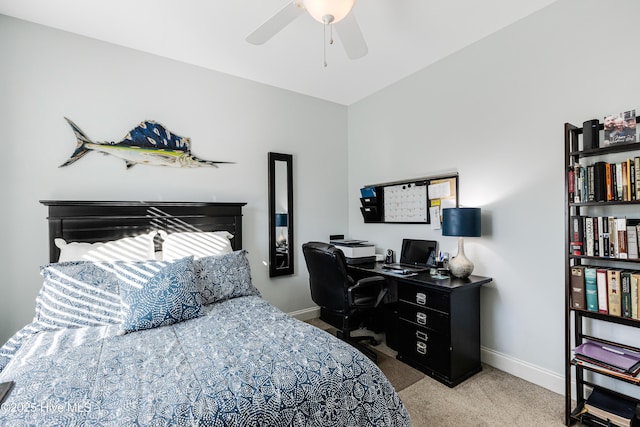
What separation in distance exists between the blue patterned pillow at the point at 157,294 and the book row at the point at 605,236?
7.93 feet

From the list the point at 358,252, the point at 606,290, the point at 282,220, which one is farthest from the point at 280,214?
the point at 606,290

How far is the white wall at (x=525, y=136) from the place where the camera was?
1.99m

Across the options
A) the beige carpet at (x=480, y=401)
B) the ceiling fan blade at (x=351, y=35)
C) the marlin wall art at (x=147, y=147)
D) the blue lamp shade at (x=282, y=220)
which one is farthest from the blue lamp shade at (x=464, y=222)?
the marlin wall art at (x=147, y=147)

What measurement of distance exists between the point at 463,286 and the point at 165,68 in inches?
128

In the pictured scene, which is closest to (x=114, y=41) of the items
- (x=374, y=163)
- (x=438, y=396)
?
(x=374, y=163)

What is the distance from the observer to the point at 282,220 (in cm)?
349

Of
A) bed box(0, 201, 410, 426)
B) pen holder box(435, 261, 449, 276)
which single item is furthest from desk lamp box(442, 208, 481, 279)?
bed box(0, 201, 410, 426)

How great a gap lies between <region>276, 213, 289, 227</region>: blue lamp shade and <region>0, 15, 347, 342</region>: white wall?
0.49ft

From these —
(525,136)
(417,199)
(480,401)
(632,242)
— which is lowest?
(480,401)

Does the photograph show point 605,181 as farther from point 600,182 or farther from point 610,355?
point 610,355

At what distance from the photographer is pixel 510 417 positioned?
1894 millimetres

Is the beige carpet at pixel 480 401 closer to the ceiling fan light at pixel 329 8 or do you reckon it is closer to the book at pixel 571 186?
the book at pixel 571 186

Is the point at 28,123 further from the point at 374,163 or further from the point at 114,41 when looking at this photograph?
the point at 374,163

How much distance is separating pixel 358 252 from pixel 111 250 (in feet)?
7.44
